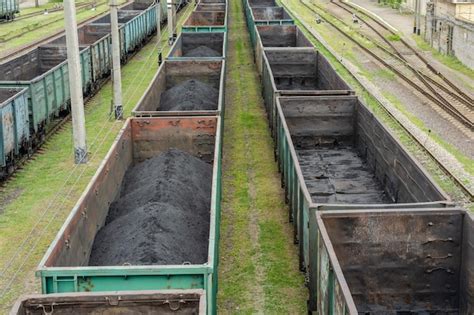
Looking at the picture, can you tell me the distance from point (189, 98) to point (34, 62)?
8613 millimetres

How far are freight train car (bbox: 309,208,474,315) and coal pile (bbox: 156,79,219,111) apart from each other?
889 cm

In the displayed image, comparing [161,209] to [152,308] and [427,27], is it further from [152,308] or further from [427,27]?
[427,27]

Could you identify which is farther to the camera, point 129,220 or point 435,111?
point 435,111

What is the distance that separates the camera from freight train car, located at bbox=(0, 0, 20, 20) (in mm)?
51688

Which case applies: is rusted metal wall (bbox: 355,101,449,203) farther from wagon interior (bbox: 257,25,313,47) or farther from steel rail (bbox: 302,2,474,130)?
wagon interior (bbox: 257,25,313,47)

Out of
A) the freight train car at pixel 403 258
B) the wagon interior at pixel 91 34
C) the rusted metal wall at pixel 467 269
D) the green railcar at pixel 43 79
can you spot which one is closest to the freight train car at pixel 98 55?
the green railcar at pixel 43 79

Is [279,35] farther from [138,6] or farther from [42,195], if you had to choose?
[138,6]

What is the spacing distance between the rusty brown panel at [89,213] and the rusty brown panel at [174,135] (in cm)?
65

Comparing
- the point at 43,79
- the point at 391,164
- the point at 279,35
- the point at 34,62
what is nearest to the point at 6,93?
the point at 43,79

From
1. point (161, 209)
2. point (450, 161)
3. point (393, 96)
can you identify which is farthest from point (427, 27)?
point (161, 209)

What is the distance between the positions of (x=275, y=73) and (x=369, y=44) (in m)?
16.1

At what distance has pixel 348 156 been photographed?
644 inches

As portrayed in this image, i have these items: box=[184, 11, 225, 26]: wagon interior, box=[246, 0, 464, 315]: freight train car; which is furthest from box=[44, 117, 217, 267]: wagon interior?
box=[184, 11, 225, 26]: wagon interior

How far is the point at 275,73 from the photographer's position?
81.6ft
